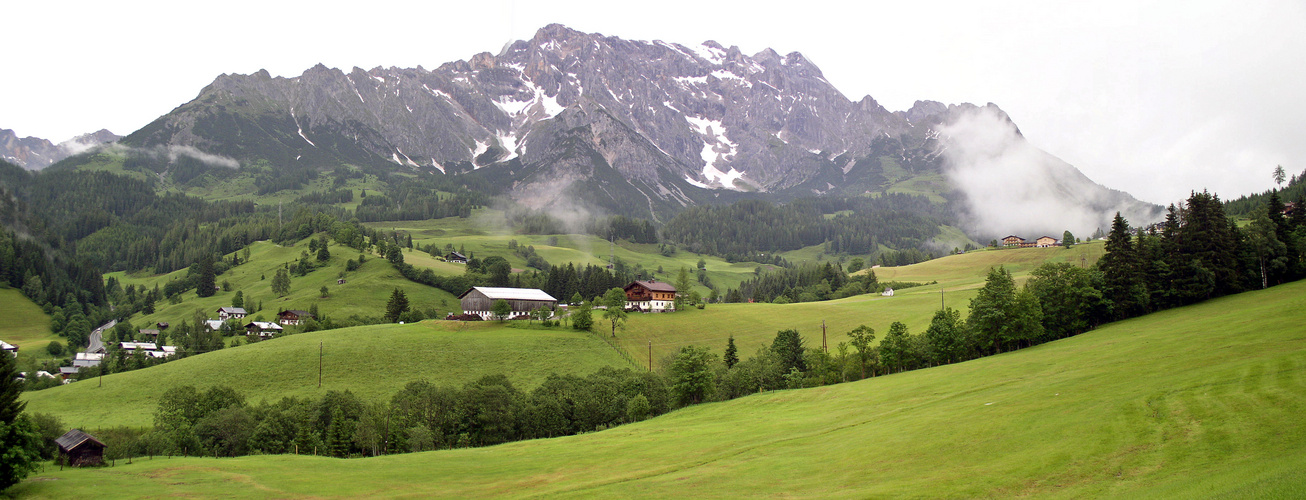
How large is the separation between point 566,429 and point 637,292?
61.9 m

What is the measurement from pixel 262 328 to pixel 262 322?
3.93 m

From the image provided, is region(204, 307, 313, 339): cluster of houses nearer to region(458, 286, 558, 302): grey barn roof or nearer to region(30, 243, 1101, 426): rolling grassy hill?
region(30, 243, 1101, 426): rolling grassy hill

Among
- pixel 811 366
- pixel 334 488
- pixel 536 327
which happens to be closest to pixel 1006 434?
pixel 334 488

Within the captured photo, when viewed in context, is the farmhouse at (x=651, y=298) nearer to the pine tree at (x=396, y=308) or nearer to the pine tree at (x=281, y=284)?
the pine tree at (x=396, y=308)

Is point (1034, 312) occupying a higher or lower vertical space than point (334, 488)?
higher

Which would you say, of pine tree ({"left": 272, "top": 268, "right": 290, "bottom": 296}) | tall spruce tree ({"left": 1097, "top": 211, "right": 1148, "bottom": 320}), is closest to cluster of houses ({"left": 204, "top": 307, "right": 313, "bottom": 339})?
pine tree ({"left": 272, "top": 268, "right": 290, "bottom": 296})

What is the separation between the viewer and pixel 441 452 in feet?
190

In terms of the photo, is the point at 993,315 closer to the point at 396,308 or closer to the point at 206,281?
the point at 396,308

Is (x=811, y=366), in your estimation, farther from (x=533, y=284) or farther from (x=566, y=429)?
(x=533, y=284)

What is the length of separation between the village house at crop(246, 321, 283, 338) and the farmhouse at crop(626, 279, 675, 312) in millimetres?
63658

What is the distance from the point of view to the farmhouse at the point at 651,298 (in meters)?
130

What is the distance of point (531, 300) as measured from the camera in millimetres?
129750

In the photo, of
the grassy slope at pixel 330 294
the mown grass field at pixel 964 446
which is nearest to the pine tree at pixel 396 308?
the grassy slope at pixel 330 294

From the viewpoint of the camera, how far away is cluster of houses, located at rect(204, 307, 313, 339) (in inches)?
5017
